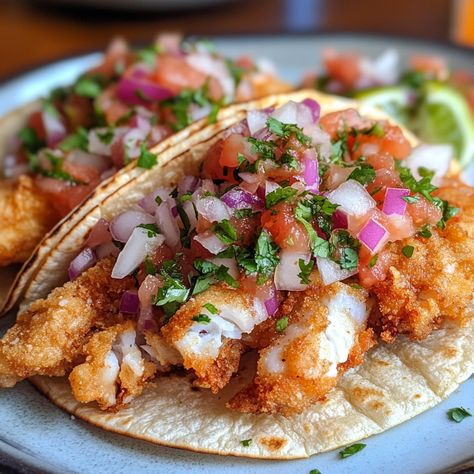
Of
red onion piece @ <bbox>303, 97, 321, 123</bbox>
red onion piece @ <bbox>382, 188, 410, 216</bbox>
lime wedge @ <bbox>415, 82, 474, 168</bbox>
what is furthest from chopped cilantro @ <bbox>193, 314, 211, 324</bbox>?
lime wedge @ <bbox>415, 82, 474, 168</bbox>

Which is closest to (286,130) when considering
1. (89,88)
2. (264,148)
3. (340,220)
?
(264,148)

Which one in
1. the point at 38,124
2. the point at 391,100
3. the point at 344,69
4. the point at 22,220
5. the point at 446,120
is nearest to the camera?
the point at 22,220

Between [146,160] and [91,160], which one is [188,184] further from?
[91,160]

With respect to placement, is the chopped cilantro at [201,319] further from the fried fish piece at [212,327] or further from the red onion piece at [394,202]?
the red onion piece at [394,202]

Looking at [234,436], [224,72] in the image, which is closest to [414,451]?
[234,436]

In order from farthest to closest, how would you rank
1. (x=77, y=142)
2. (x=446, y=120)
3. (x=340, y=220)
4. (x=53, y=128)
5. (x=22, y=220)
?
(x=446, y=120)
(x=53, y=128)
(x=77, y=142)
(x=22, y=220)
(x=340, y=220)

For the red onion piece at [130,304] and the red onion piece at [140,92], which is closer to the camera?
the red onion piece at [130,304]

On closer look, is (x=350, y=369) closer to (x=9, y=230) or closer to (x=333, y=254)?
(x=333, y=254)

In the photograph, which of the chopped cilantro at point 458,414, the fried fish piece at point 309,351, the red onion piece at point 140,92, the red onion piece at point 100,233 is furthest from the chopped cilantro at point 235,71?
the chopped cilantro at point 458,414
